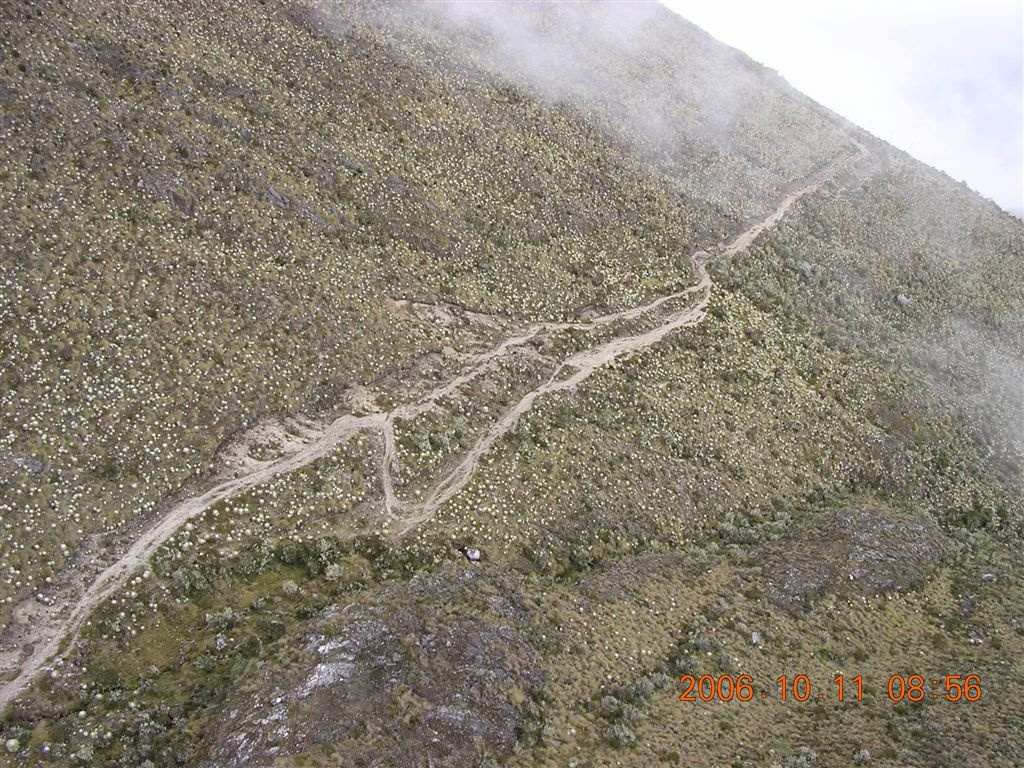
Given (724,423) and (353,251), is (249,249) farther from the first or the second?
(724,423)

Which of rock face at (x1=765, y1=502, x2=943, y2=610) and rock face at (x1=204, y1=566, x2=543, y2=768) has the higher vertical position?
rock face at (x1=765, y1=502, x2=943, y2=610)
